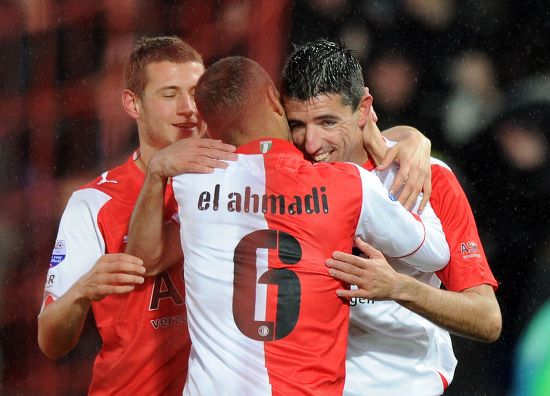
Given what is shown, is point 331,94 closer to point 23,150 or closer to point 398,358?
point 398,358

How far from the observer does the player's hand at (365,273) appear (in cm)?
182

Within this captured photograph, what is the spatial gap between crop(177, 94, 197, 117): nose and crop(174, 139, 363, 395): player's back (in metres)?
0.64

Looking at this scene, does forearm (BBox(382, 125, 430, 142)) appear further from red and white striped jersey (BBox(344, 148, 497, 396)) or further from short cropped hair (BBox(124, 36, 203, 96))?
short cropped hair (BBox(124, 36, 203, 96))

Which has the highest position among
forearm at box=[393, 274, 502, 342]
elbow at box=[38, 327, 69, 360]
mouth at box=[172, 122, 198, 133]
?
mouth at box=[172, 122, 198, 133]

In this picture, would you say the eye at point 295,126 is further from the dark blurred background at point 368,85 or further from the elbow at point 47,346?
the dark blurred background at point 368,85

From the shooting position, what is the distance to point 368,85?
3947mm

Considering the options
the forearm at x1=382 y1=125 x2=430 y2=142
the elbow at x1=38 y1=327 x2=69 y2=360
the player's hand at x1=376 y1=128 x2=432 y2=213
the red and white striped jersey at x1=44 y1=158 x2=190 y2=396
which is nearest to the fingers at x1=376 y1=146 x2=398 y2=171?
the player's hand at x1=376 y1=128 x2=432 y2=213

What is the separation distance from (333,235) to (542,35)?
2.56m

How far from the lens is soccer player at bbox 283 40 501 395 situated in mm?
2029

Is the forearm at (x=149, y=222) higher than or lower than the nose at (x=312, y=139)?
lower

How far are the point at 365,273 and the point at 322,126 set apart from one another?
1.47 ft

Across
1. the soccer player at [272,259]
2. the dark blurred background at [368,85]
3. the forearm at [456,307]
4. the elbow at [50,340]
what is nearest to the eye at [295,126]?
the soccer player at [272,259]

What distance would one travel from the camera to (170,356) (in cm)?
228

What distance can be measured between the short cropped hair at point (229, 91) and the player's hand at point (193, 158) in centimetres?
7
